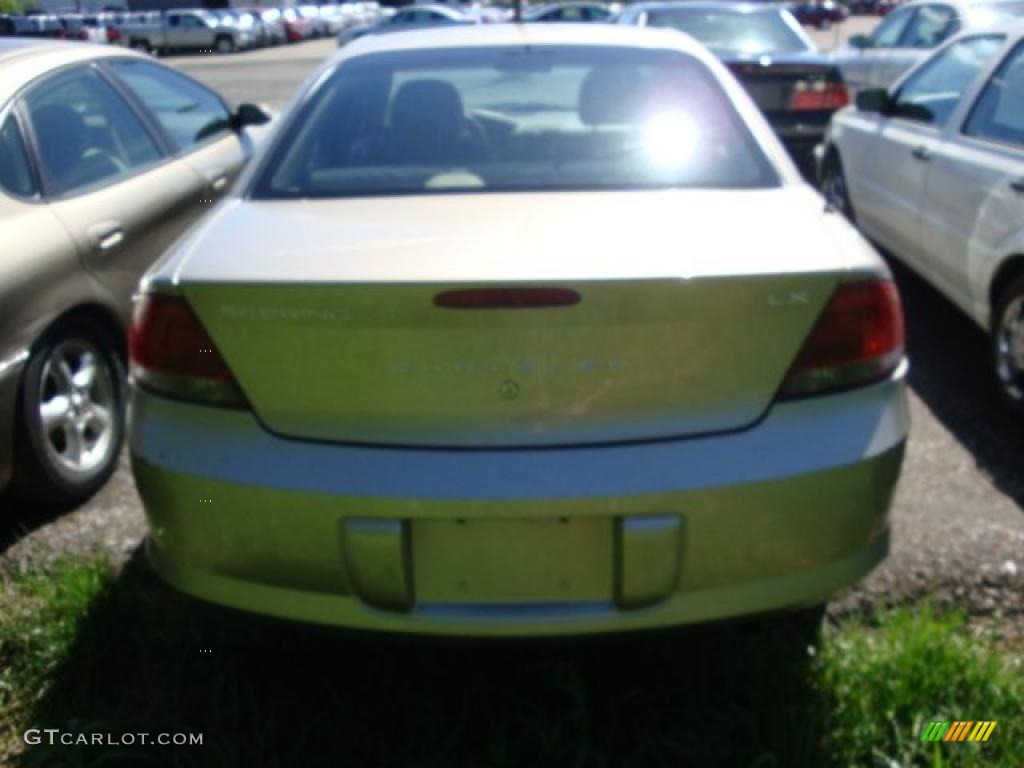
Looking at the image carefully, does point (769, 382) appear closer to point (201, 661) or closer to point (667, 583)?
point (667, 583)

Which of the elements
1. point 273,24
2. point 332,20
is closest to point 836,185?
point 273,24

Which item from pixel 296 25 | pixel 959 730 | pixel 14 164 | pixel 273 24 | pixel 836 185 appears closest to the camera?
pixel 959 730

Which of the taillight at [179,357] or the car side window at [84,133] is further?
the car side window at [84,133]

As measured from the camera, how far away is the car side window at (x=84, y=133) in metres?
3.93

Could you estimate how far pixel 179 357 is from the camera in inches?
93.7

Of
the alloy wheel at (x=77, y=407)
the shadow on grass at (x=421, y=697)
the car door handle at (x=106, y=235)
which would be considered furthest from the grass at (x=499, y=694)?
the car door handle at (x=106, y=235)

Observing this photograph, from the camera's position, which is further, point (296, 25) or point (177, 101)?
point (296, 25)

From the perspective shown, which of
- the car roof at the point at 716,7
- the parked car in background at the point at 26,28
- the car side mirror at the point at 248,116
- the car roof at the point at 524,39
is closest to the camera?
the car roof at the point at 524,39

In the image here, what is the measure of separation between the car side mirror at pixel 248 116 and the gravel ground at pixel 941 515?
2.06 m

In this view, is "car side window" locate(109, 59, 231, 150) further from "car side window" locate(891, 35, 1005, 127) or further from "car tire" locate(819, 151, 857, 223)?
"car tire" locate(819, 151, 857, 223)

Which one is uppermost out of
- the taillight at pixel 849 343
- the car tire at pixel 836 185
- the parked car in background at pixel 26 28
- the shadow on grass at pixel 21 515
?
the taillight at pixel 849 343

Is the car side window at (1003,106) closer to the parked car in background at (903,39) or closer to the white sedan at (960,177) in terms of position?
the white sedan at (960,177)

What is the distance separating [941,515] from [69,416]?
2830 millimetres

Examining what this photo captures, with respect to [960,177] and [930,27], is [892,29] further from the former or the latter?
[960,177]
